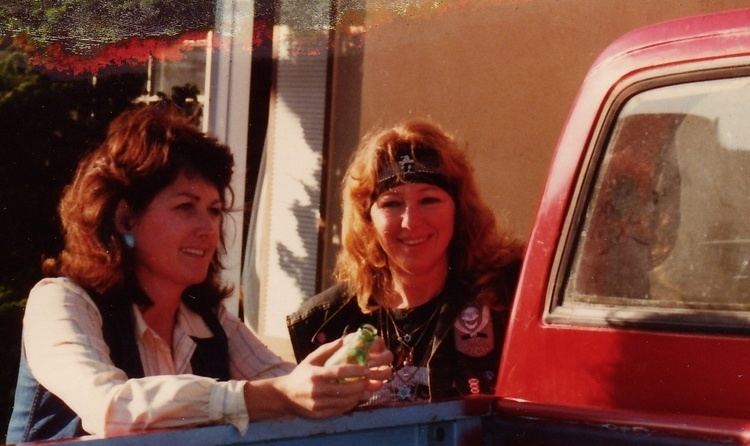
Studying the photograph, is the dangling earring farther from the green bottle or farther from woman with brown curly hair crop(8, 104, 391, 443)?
the green bottle

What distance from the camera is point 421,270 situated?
2785mm

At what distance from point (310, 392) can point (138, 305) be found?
0.73 m

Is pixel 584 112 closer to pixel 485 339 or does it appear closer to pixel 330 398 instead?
pixel 485 339

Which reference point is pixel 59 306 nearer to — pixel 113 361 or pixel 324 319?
pixel 113 361

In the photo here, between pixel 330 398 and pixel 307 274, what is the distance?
449 centimetres

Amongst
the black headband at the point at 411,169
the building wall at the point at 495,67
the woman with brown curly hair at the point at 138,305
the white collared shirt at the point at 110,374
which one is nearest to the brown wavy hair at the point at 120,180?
the woman with brown curly hair at the point at 138,305

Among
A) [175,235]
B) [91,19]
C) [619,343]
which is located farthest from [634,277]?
[91,19]

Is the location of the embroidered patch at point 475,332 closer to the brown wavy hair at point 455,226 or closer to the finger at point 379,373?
the brown wavy hair at point 455,226

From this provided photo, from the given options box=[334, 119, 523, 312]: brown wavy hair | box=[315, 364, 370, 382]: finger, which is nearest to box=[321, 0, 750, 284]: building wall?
box=[334, 119, 523, 312]: brown wavy hair

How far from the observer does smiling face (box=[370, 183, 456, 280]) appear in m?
2.78

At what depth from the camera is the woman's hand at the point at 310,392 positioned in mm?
1747

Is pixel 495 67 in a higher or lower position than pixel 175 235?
higher

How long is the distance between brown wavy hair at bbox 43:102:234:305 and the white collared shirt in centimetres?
11

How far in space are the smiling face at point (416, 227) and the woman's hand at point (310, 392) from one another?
100 centimetres
